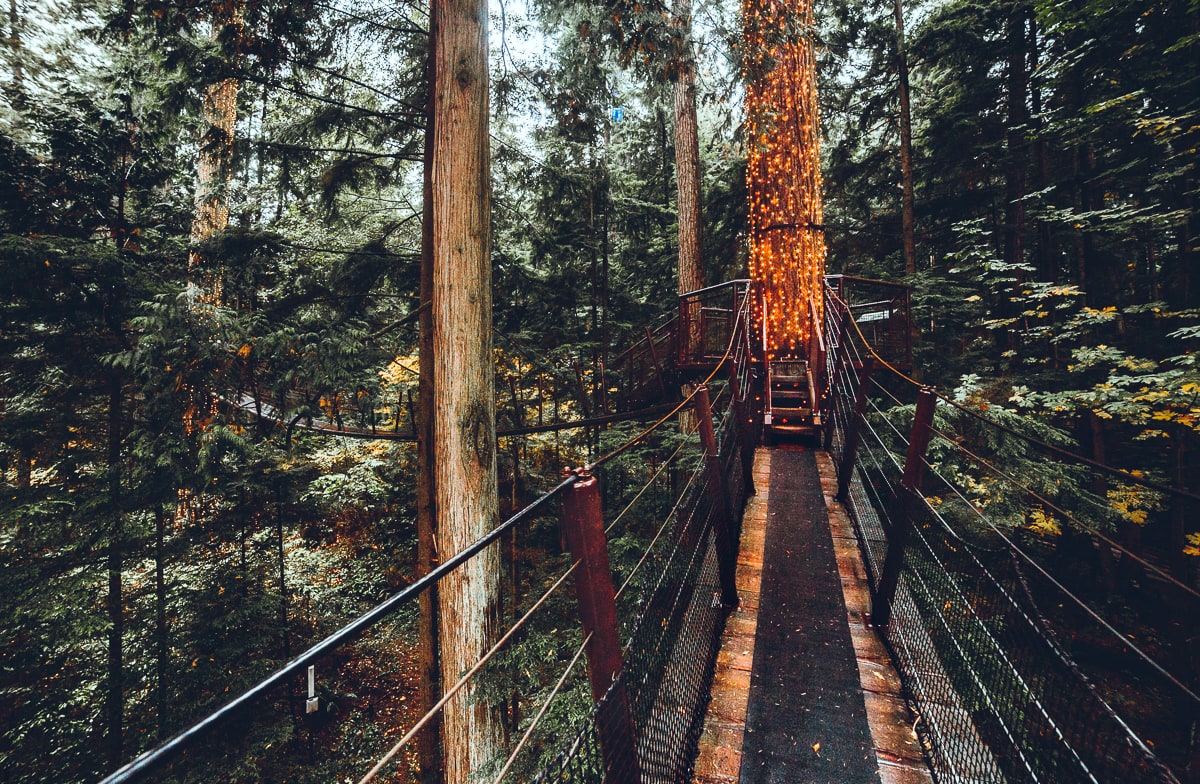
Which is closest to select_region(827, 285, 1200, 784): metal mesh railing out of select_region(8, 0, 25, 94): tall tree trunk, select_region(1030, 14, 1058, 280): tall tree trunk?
select_region(1030, 14, 1058, 280): tall tree trunk

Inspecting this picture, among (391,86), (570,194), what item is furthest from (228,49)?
(570,194)

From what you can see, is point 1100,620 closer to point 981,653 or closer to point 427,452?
point 981,653

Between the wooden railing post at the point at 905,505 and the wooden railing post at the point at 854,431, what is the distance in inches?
46.6

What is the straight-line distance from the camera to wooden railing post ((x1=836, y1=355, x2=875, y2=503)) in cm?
423

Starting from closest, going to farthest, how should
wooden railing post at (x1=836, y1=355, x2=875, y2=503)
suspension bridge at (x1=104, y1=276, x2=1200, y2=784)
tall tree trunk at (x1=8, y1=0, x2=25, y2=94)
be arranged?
suspension bridge at (x1=104, y1=276, x2=1200, y2=784), wooden railing post at (x1=836, y1=355, x2=875, y2=503), tall tree trunk at (x1=8, y1=0, x2=25, y2=94)

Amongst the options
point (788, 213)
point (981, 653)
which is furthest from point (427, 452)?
point (788, 213)

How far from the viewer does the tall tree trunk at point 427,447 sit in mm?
4930

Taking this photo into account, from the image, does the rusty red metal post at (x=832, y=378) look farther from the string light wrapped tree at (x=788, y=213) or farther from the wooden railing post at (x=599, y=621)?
the wooden railing post at (x=599, y=621)

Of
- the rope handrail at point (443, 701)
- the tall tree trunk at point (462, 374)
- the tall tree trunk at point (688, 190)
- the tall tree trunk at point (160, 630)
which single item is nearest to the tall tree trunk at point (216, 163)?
the tall tree trunk at point (462, 374)

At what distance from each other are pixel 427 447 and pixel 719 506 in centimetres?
357

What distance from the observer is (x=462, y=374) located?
4.09 meters

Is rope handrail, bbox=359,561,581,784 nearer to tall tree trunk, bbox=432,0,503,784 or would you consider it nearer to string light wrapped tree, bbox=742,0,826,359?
tall tree trunk, bbox=432,0,503,784

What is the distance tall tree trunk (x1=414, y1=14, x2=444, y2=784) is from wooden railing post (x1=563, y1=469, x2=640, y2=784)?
9.58 ft

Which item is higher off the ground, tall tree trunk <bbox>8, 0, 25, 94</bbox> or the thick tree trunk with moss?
tall tree trunk <bbox>8, 0, 25, 94</bbox>
